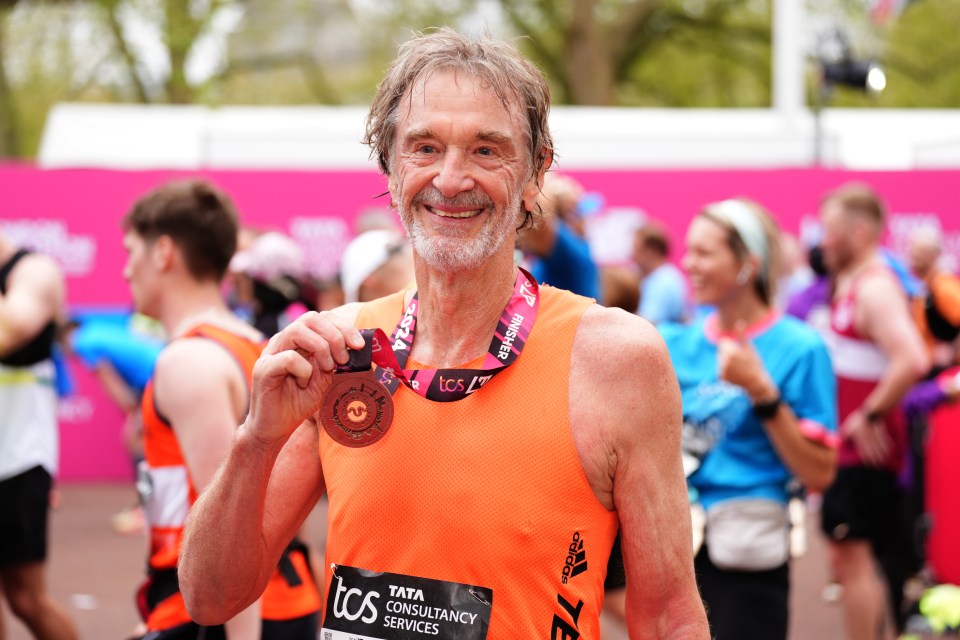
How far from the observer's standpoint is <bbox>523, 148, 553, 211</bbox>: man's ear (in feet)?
7.58

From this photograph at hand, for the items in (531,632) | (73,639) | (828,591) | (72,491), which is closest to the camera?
(531,632)

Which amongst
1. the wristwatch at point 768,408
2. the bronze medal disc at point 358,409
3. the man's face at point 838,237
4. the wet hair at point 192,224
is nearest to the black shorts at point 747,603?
the wristwatch at point 768,408

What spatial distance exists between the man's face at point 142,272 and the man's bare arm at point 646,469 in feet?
6.24

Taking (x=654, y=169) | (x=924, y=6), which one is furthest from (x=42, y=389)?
(x=924, y=6)

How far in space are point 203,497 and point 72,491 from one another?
9726mm

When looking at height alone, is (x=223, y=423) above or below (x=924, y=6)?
below

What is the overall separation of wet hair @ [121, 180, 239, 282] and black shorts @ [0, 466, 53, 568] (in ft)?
6.25

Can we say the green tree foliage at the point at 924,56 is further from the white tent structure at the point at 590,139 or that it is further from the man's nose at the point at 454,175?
the man's nose at the point at 454,175

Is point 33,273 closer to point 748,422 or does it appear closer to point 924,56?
point 748,422

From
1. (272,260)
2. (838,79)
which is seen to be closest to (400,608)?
(272,260)

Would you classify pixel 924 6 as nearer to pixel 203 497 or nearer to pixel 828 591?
pixel 828 591

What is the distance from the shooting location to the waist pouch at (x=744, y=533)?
388cm

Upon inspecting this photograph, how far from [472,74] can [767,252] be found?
2.37m

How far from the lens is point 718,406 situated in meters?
4.00
